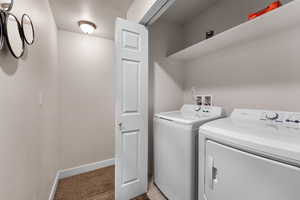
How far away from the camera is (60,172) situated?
1.98 metres

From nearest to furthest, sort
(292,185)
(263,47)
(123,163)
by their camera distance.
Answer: (292,185) < (263,47) < (123,163)

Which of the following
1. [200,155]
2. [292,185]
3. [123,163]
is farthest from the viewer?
[123,163]

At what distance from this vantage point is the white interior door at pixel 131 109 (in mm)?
1461

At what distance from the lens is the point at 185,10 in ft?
6.15

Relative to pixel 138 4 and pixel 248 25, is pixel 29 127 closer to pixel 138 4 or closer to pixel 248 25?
pixel 138 4

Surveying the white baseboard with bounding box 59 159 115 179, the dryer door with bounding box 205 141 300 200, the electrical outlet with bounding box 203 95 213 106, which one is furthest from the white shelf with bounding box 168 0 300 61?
the white baseboard with bounding box 59 159 115 179

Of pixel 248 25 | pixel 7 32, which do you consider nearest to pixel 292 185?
pixel 248 25

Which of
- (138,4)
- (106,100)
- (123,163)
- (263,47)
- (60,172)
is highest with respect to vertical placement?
(138,4)

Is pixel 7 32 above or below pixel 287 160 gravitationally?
above

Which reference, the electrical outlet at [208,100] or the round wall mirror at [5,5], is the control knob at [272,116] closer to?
the electrical outlet at [208,100]

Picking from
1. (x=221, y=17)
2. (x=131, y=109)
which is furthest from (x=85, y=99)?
(x=221, y=17)

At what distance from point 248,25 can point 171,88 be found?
4.14ft

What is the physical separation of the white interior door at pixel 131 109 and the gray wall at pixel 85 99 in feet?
3.29

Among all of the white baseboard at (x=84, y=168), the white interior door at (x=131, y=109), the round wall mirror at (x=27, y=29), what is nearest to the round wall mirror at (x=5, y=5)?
the round wall mirror at (x=27, y=29)
